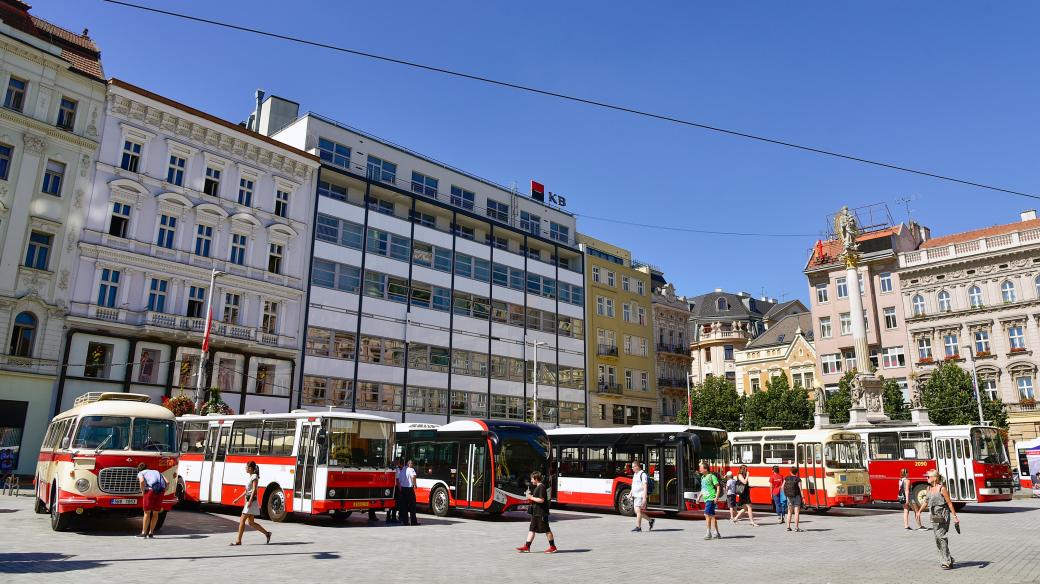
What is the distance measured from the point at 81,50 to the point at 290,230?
13.4m

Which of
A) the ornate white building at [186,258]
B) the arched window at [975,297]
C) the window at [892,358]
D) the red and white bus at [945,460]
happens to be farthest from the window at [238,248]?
the arched window at [975,297]

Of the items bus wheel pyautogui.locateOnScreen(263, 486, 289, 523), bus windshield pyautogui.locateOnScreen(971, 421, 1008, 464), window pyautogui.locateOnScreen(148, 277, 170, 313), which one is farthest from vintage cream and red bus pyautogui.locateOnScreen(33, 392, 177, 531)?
bus windshield pyautogui.locateOnScreen(971, 421, 1008, 464)

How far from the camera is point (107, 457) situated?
1551 centimetres

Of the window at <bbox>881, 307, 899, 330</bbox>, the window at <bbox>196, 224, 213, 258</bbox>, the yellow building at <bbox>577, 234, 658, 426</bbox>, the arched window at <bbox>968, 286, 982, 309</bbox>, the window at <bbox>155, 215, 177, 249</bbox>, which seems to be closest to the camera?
the window at <bbox>155, 215, 177, 249</bbox>

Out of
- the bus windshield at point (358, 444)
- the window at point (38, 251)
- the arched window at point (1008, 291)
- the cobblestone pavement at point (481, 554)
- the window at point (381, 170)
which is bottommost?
the cobblestone pavement at point (481, 554)

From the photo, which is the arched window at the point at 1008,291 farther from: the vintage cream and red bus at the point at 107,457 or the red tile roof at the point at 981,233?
the vintage cream and red bus at the point at 107,457

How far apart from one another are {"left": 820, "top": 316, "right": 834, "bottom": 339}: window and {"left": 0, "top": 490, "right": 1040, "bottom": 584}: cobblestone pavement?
140ft

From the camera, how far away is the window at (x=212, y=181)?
37375 mm

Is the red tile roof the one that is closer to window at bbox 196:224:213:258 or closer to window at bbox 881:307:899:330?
window at bbox 881:307:899:330

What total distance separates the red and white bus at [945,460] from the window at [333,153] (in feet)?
110

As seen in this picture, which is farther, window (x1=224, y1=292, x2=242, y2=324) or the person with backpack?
window (x1=224, y1=292, x2=242, y2=324)

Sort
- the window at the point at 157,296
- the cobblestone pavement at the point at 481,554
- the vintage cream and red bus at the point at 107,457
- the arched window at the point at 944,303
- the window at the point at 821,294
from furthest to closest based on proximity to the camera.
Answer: the window at the point at 821,294 < the arched window at the point at 944,303 < the window at the point at 157,296 < the vintage cream and red bus at the point at 107,457 < the cobblestone pavement at the point at 481,554

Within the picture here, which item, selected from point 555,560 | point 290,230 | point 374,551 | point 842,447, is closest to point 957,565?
point 555,560

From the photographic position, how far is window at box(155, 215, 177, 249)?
35.0 m
